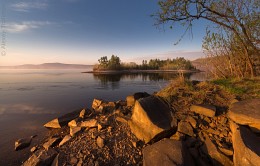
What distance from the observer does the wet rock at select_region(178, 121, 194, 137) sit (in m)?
4.86

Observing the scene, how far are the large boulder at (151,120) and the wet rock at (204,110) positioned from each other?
1026 mm

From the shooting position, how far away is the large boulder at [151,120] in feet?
16.3

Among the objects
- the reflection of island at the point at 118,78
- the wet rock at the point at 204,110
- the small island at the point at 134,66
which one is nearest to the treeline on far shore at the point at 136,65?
the small island at the point at 134,66

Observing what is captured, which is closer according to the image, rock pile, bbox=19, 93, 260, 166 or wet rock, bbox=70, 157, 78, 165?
rock pile, bbox=19, 93, 260, 166

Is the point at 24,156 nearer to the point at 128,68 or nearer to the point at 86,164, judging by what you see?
the point at 86,164

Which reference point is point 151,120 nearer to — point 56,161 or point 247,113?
point 247,113

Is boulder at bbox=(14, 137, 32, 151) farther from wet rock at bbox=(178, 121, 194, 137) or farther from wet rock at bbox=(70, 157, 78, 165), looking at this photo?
wet rock at bbox=(178, 121, 194, 137)

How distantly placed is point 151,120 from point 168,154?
1.34 metres

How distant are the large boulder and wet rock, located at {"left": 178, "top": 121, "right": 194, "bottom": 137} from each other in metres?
0.32

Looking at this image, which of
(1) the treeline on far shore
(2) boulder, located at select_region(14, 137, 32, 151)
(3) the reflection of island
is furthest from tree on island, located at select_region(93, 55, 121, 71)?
(2) boulder, located at select_region(14, 137, 32, 151)

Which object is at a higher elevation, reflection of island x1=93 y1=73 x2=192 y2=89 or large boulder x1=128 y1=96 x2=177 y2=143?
large boulder x1=128 y1=96 x2=177 y2=143

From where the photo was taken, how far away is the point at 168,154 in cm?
398

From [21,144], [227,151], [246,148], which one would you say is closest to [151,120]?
[227,151]

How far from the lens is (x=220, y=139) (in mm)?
4395
